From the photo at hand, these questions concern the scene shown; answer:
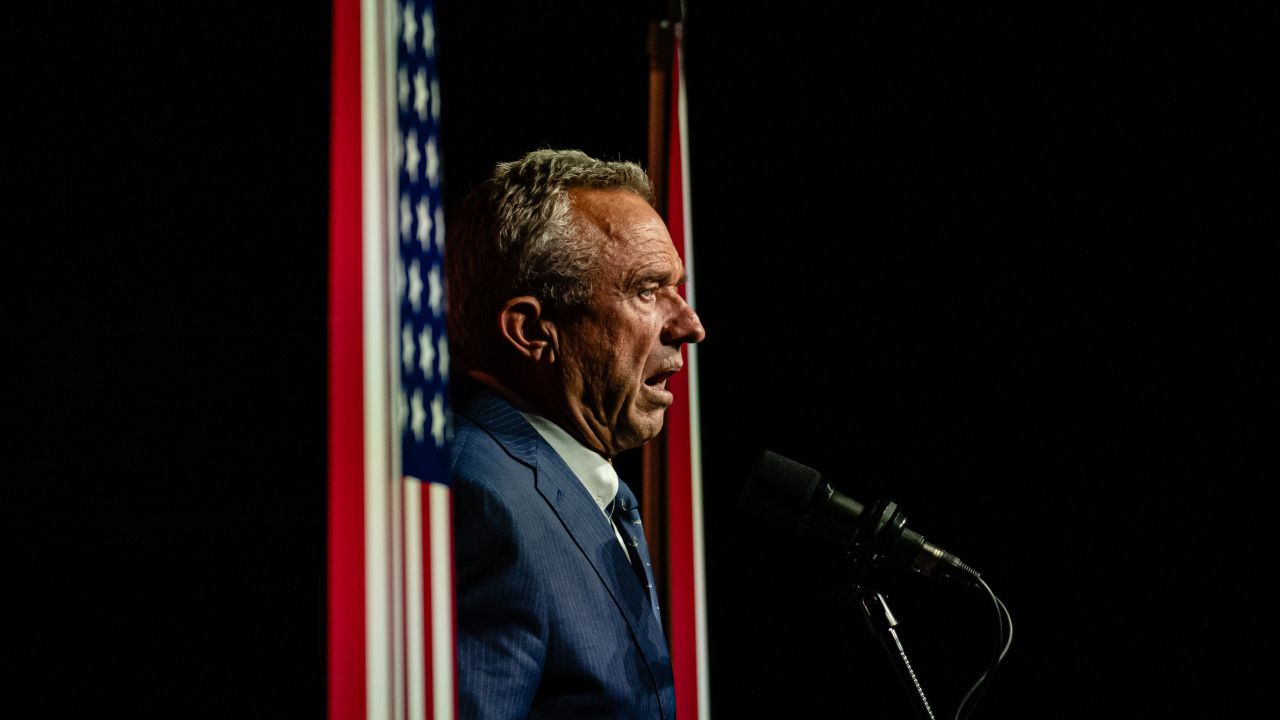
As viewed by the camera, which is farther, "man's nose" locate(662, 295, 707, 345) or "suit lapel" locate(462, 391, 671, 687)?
"man's nose" locate(662, 295, 707, 345)

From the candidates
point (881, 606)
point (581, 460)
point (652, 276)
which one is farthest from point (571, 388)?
point (881, 606)

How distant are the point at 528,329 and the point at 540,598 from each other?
0.46 metres

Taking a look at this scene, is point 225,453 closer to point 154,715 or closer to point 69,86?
point 154,715

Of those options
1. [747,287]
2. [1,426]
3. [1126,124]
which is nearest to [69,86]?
[1,426]

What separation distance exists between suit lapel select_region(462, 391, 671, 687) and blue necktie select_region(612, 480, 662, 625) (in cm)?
4

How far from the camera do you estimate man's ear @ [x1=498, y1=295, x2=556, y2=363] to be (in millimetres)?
1622

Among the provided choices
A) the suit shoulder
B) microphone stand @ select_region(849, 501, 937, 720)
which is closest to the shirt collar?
the suit shoulder

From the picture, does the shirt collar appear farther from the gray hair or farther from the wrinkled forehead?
the wrinkled forehead

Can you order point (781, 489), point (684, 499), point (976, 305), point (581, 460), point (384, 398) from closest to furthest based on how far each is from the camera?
point (384, 398) → point (781, 489) → point (581, 460) → point (684, 499) → point (976, 305)

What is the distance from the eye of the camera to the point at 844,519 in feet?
4.67

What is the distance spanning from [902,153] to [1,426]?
202 centimetres

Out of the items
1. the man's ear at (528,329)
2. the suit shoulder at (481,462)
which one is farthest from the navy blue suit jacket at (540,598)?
the man's ear at (528,329)

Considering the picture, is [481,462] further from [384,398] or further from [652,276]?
[384,398]

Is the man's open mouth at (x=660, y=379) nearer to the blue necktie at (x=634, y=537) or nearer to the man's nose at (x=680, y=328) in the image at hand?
the man's nose at (x=680, y=328)
